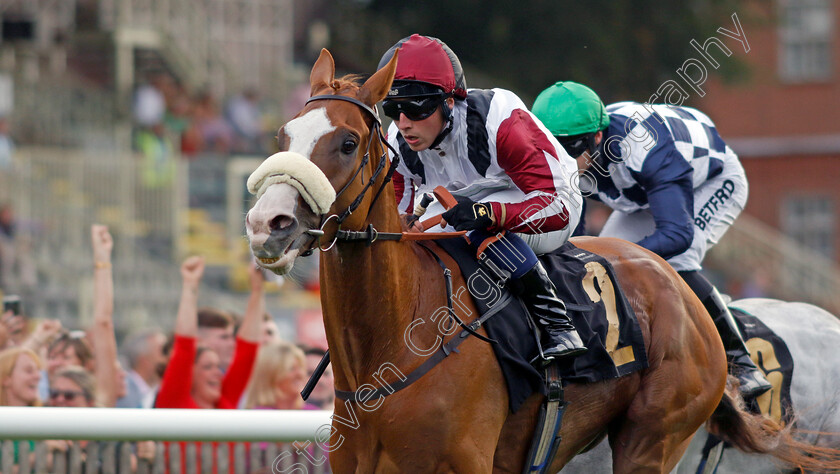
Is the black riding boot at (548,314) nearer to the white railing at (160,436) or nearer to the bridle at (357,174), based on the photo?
the bridle at (357,174)

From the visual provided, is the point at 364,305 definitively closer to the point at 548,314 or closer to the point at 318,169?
the point at 318,169

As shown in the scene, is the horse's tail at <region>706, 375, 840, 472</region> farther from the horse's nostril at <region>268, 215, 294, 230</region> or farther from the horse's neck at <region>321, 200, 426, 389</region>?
the horse's nostril at <region>268, 215, 294, 230</region>

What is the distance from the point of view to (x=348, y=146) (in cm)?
323

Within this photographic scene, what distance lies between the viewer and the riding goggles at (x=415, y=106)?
367 cm

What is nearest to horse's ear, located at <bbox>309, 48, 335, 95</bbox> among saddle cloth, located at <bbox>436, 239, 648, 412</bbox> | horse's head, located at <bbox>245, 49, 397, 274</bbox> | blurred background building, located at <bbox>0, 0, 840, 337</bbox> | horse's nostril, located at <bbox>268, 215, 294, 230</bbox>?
horse's head, located at <bbox>245, 49, 397, 274</bbox>

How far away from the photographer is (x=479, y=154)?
12.6 feet

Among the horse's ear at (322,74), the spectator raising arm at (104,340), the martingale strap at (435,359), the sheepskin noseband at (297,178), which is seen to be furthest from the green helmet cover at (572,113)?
the spectator raising arm at (104,340)

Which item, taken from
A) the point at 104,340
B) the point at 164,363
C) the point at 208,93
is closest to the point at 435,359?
the point at 104,340

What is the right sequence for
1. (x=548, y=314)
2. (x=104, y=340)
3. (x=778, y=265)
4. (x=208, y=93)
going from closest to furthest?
1. (x=548, y=314)
2. (x=104, y=340)
3. (x=208, y=93)
4. (x=778, y=265)

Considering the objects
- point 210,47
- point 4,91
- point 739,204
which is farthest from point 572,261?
point 210,47

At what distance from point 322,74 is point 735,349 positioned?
2496mm

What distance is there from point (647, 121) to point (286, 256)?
99.4 inches

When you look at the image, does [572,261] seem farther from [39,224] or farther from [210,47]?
[210,47]

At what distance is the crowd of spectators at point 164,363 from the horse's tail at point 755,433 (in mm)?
2038
